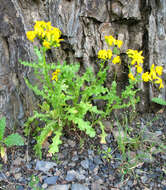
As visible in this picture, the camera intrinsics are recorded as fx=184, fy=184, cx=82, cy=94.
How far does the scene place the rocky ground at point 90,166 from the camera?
2010 mm

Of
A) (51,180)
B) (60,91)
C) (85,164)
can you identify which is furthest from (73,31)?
(51,180)

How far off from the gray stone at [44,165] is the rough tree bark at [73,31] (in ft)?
2.56

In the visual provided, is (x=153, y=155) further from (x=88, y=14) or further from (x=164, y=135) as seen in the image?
(x=88, y=14)

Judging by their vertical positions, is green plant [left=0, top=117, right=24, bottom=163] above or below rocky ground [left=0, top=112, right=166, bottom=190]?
above

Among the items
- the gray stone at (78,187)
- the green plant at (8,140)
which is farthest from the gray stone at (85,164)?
the green plant at (8,140)

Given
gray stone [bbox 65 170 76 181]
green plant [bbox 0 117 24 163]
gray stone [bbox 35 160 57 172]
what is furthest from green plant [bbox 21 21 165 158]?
gray stone [bbox 65 170 76 181]

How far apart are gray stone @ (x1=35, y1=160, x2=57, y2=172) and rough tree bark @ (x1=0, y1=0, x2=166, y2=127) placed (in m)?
0.78

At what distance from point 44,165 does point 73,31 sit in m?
1.81

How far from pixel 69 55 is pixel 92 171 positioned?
1.65 meters

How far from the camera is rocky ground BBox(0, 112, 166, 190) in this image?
2.01 metres

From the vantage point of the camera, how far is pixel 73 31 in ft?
8.48

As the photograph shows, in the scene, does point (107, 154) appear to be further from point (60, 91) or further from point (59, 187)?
point (60, 91)

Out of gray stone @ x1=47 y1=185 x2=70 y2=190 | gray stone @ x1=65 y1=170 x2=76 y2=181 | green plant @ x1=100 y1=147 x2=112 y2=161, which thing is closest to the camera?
gray stone @ x1=47 y1=185 x2=70 y2=190

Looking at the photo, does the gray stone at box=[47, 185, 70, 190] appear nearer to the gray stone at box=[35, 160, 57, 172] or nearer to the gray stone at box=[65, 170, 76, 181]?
the gray stone at box=[65, 170, 76, 181]
